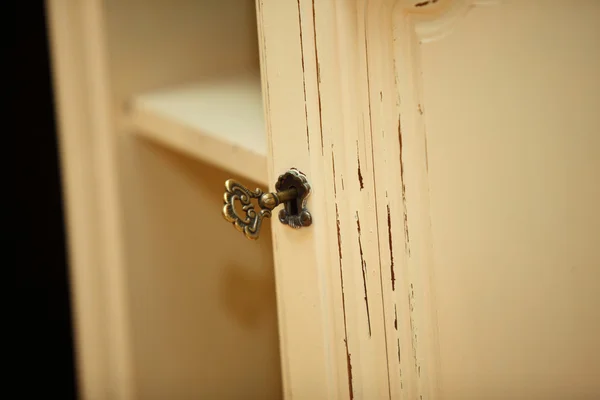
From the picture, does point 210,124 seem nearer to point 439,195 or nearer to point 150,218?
point 150,218

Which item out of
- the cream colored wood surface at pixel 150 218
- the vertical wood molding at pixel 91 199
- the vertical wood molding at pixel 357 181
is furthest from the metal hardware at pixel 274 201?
the vertical wood molding at pixel 91 199

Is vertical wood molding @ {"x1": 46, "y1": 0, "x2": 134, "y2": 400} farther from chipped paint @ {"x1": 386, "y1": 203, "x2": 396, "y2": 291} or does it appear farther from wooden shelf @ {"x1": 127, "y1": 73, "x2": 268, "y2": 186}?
chipped paint @ {"x1": 386, "y1": 203, "x2": 396, "y2": 291}

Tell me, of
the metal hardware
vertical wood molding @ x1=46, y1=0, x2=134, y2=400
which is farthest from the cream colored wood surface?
the metal hardware

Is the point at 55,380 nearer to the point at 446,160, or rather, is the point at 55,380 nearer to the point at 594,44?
the point at 446,160

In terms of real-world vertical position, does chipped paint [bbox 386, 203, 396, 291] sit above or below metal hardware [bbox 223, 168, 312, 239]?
below

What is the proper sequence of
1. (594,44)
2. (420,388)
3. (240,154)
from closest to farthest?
(594,44)
(420,388)
(240,154)

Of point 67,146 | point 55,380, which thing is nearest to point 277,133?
point 67,146
